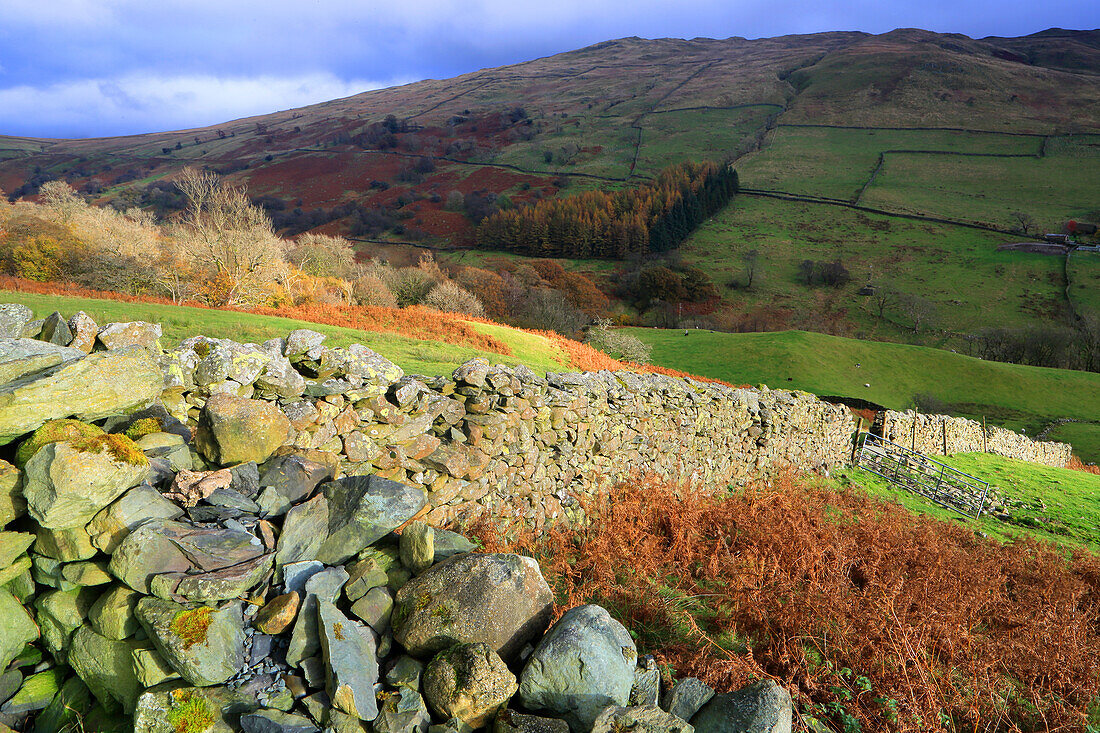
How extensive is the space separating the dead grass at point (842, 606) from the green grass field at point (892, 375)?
91.5 ft

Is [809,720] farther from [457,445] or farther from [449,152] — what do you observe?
[449,152]

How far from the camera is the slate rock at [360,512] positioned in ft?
14.2

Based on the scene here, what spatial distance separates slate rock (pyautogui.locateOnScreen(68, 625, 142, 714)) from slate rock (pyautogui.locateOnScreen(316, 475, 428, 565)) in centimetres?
139

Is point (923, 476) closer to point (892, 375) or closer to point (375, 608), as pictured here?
point (375, 608)

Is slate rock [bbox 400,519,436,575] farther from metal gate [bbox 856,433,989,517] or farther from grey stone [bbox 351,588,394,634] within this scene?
metal gate [bbox 856,433,989,517]

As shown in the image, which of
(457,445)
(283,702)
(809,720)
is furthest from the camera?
Result: (457,445)

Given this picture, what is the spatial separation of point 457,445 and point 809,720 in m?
4.90

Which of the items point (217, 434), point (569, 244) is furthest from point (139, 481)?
point (569, 244)

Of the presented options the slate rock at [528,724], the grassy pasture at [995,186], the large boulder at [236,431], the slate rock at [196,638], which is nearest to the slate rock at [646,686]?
the slate rock at [528,724]

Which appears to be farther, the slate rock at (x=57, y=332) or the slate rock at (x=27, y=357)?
the slate rock at (x=57, y=332)

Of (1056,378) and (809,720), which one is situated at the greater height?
(809,720)

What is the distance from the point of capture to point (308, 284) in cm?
4047

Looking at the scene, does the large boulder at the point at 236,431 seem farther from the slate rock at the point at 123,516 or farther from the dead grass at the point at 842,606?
the dead grass at the point at 842,606

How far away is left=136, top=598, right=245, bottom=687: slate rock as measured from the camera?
3309mm
